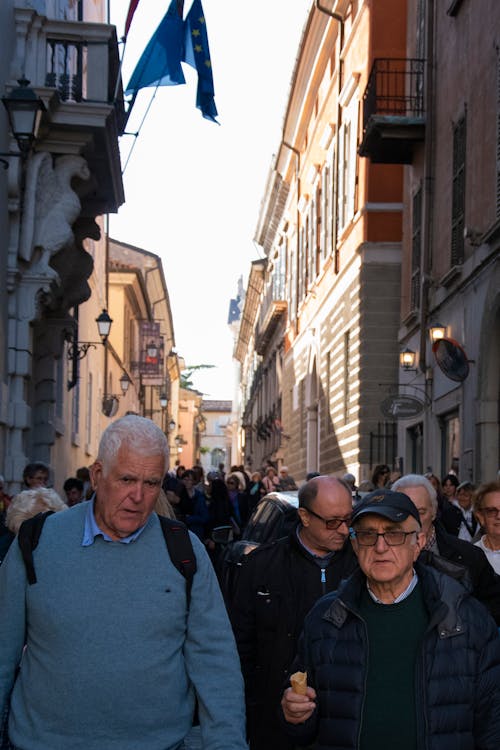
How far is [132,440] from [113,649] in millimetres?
634

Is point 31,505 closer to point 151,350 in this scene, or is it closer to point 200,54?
point 200,54

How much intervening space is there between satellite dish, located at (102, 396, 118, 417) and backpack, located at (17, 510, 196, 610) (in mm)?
32441

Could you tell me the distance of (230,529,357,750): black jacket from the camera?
591cm

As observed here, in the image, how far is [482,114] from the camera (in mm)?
18484

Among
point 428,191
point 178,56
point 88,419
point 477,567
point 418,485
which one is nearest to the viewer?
point 477,567

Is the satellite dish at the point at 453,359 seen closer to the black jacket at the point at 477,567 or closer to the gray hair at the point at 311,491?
the black jacket at the point at 477,567

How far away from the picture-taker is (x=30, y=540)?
14.0ft

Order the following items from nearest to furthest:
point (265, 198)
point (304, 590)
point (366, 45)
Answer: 1. point (304, 590)
2. point (366, 45)
3. point (265, 198)

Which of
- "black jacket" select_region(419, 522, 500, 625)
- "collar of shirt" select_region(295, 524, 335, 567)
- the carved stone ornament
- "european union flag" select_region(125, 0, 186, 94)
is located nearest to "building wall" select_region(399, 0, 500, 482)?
"european union flag" select_region(125, 0, 186, 94)

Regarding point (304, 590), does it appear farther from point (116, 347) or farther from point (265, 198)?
point (265, 198)

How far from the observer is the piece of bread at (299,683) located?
424 centimetres

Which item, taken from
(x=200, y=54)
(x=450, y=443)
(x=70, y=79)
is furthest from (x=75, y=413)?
(x=70, y=79)

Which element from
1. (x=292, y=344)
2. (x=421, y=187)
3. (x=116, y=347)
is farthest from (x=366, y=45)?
(x=116, y=347)

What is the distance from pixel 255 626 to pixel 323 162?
31.7 meters
